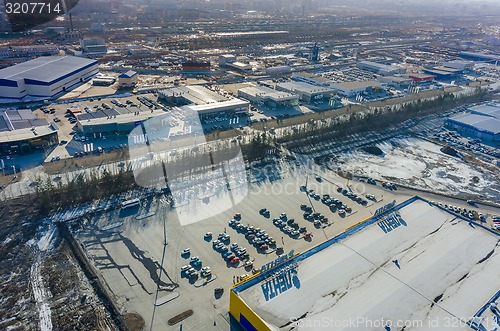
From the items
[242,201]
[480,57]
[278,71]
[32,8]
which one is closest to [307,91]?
[278,71]

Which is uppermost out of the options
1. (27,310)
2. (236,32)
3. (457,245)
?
(236,32)

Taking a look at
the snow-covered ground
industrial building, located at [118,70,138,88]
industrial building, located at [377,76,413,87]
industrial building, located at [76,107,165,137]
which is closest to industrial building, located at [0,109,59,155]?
industrial building, located at [76,107,165,137]

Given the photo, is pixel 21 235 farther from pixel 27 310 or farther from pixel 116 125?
pixel 116 125

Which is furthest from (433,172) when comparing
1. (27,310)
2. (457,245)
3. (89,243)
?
(27,310)

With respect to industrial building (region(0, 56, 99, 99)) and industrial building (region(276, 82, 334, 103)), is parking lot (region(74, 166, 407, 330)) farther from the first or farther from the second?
industrial building (region(0, 56, 99, 99))

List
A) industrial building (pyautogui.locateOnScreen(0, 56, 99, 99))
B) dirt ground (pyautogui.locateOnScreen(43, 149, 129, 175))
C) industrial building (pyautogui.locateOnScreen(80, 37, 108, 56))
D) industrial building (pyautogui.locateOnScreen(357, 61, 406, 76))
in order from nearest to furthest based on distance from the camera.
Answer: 1. dirt ground (pyautogui.locateOnScreen(43, 149, 129, 175))
2. industrial building (pyautogui.locateOnScreen(0, 56, 99, 99))
3. industrial building (pyautogui.locateOnScreen(357, 61, 406, 76))
4. industrial building (pyautogui.locateOnScreen(80, 37, 108, 56))

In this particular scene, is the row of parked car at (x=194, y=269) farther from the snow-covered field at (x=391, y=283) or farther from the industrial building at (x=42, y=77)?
the industrial building at (x=42, y=77)
